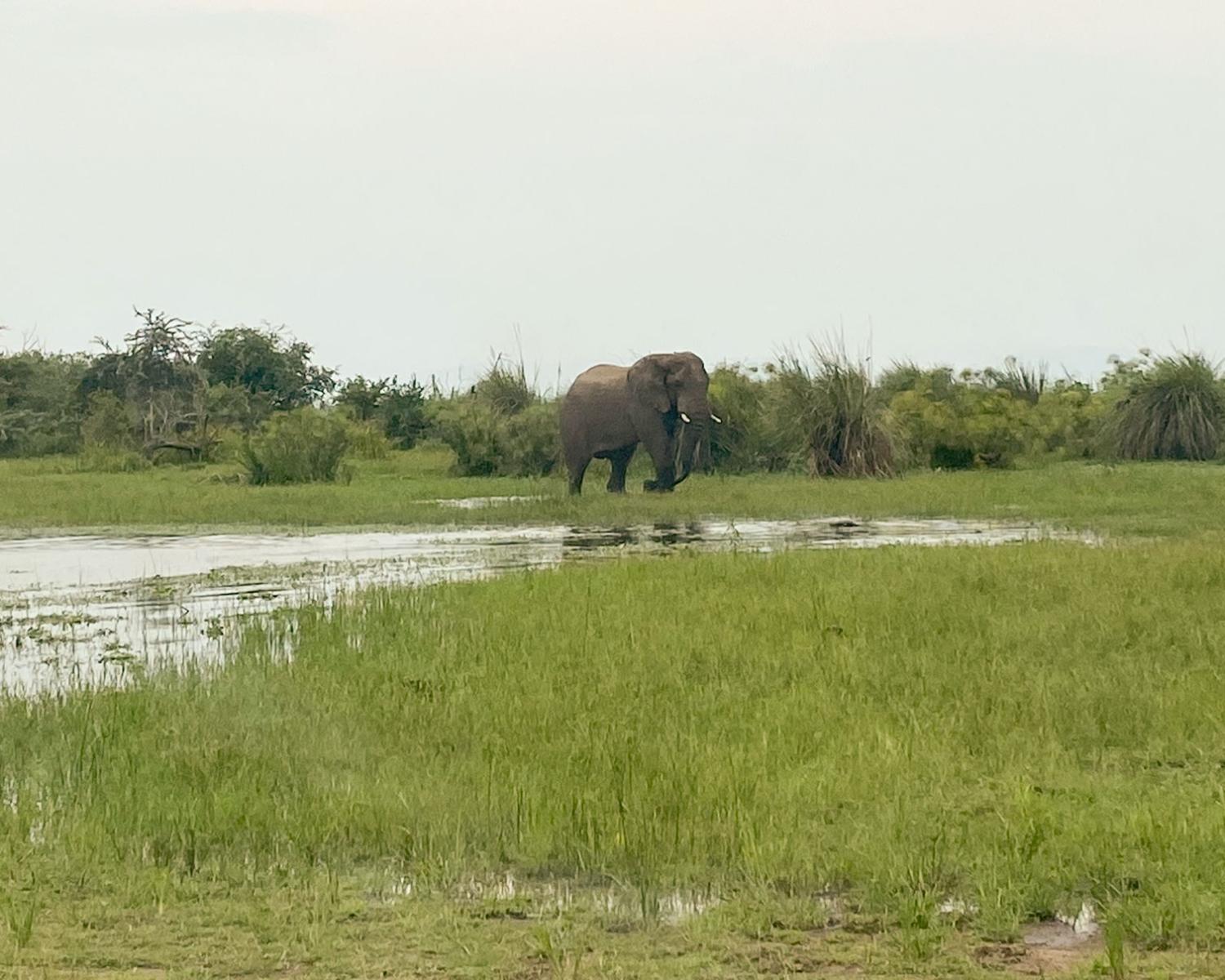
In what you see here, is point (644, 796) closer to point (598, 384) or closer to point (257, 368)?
point (598, 384)

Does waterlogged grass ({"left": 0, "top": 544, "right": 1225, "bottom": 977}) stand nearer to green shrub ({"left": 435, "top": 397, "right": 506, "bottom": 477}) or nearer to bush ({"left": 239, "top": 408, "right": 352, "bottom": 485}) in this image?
bush ({"left": 239, "top": 408, "right": 352, "bottom": 485})

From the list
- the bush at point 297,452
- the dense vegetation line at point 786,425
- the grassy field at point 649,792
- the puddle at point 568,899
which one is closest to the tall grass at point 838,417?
the dense vegetation line at point 786,425

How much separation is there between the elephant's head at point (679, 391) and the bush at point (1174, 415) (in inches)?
366

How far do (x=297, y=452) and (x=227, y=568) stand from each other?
13.3m


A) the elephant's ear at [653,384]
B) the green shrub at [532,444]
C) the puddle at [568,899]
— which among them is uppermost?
the elephant's ear at [653,384]

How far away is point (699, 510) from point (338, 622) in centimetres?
1051

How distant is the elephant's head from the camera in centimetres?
2359

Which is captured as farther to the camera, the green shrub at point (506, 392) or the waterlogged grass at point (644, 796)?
the green shrub at point (506, 392)

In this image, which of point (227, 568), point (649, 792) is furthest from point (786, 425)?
point (649, 792)

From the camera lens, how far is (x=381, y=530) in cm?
1919

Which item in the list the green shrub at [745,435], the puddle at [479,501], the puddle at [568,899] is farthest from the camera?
the green shrub at [745,435]

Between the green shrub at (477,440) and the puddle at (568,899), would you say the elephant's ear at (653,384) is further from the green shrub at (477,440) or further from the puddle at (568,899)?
the puddle at (568,899)

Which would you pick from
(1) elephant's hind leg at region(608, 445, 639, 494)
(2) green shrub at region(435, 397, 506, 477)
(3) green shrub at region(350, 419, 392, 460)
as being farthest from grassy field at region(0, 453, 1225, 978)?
(3) green shrub at region(350, 419, 392, 460)

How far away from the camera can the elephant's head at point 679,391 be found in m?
23.6
